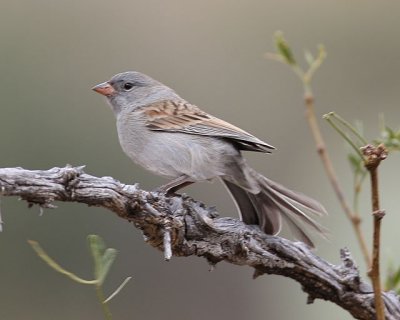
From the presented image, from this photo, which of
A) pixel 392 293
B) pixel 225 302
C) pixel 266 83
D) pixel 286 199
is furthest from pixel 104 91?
pixel 266 83

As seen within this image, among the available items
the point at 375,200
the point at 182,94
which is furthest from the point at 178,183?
the point at 182,94

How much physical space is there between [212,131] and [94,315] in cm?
220

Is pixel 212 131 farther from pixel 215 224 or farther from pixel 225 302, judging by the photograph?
pixel 225 302

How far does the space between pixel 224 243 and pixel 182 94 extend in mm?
4778

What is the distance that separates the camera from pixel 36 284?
19.6ft

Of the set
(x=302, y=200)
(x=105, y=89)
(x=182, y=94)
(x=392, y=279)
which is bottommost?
(x=392, y=279)

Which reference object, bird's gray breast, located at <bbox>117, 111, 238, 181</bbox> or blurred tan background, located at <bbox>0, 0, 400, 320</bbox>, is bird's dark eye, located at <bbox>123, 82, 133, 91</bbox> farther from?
blurred tan background, located at <bbox>0, 0, 400, 320</bbox>

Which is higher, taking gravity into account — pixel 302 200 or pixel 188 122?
pixel 188 122

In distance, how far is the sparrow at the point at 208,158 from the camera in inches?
131

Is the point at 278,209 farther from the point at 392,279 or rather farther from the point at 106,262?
the point at 106,262

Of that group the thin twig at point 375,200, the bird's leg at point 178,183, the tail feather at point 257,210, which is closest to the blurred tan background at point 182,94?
the tail feather at point 257,210

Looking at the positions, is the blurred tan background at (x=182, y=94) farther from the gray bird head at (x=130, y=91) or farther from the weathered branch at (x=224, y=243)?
the weathered branch at (x=224, y=243)

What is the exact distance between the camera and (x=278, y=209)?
11.1 feet

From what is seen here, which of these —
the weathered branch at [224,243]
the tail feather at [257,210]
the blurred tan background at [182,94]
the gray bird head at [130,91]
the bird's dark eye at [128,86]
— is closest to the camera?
the weathered branch at [224,243]
